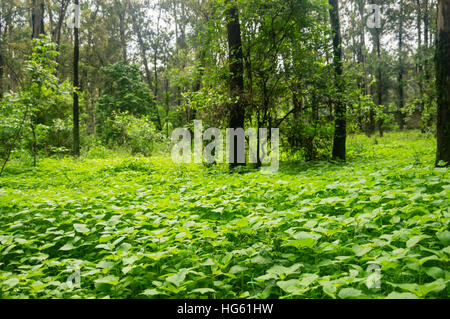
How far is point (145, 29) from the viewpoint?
28.3m

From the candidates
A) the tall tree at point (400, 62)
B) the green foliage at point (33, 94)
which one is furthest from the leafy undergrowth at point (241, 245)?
the tall tree at point (400, 62)

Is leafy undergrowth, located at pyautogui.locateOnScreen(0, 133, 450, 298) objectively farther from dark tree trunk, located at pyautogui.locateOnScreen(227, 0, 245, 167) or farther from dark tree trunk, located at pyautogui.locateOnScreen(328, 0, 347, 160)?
dark tree trunk, located at pyautogui.locateOnScreen(328, 0, 347, 160)

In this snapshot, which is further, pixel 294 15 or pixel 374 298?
pixel 294 15

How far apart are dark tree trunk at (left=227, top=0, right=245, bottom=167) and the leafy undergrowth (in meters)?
3.39

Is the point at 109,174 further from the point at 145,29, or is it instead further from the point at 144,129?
the point at 145,29

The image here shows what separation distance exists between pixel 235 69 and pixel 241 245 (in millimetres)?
5733

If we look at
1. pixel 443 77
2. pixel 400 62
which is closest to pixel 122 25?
pixel 400 62

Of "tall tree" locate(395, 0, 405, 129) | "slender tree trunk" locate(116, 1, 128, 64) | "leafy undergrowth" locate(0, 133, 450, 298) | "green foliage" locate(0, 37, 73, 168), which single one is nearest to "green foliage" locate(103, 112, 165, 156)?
"green foliage" locate(0, 37, 73, 168)

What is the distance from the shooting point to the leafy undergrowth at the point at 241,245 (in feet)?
6.03

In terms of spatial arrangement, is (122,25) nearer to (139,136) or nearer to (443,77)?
(139,136)

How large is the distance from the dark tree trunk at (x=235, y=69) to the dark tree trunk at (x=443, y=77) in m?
4.04

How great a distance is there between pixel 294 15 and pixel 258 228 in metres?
6.33

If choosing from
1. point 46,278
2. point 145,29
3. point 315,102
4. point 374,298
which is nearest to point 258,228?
point 374,298
